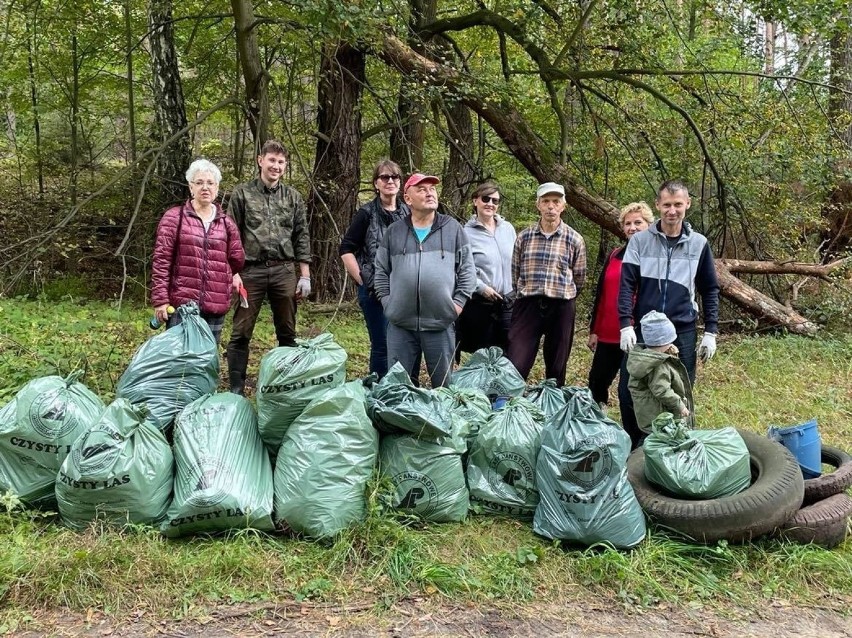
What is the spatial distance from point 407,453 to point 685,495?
131 cm

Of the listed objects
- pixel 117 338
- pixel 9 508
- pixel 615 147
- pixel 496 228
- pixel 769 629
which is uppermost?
pixel 615 147

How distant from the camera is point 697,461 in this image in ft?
10.00

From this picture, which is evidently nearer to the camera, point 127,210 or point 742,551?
point 742,551

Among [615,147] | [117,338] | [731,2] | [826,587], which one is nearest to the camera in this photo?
[826,587]

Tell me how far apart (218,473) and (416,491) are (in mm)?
897

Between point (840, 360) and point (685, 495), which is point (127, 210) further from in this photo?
point (840, 360)

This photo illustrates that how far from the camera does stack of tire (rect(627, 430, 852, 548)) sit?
2859mm

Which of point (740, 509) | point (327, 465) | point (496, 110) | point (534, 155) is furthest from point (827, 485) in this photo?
point (496, 110)

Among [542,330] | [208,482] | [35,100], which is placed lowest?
[208,482]

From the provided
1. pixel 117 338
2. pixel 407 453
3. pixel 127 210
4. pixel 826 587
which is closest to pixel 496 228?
pixel 407 453

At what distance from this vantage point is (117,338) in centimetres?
517

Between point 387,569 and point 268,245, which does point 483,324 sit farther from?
point 387,569

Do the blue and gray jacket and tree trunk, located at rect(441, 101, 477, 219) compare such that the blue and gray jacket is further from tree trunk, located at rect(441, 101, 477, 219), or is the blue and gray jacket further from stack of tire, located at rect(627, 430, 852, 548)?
tree trunk, located at rect(441, 101, 477, 219)

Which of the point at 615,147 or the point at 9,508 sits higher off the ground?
the point at 615,147
